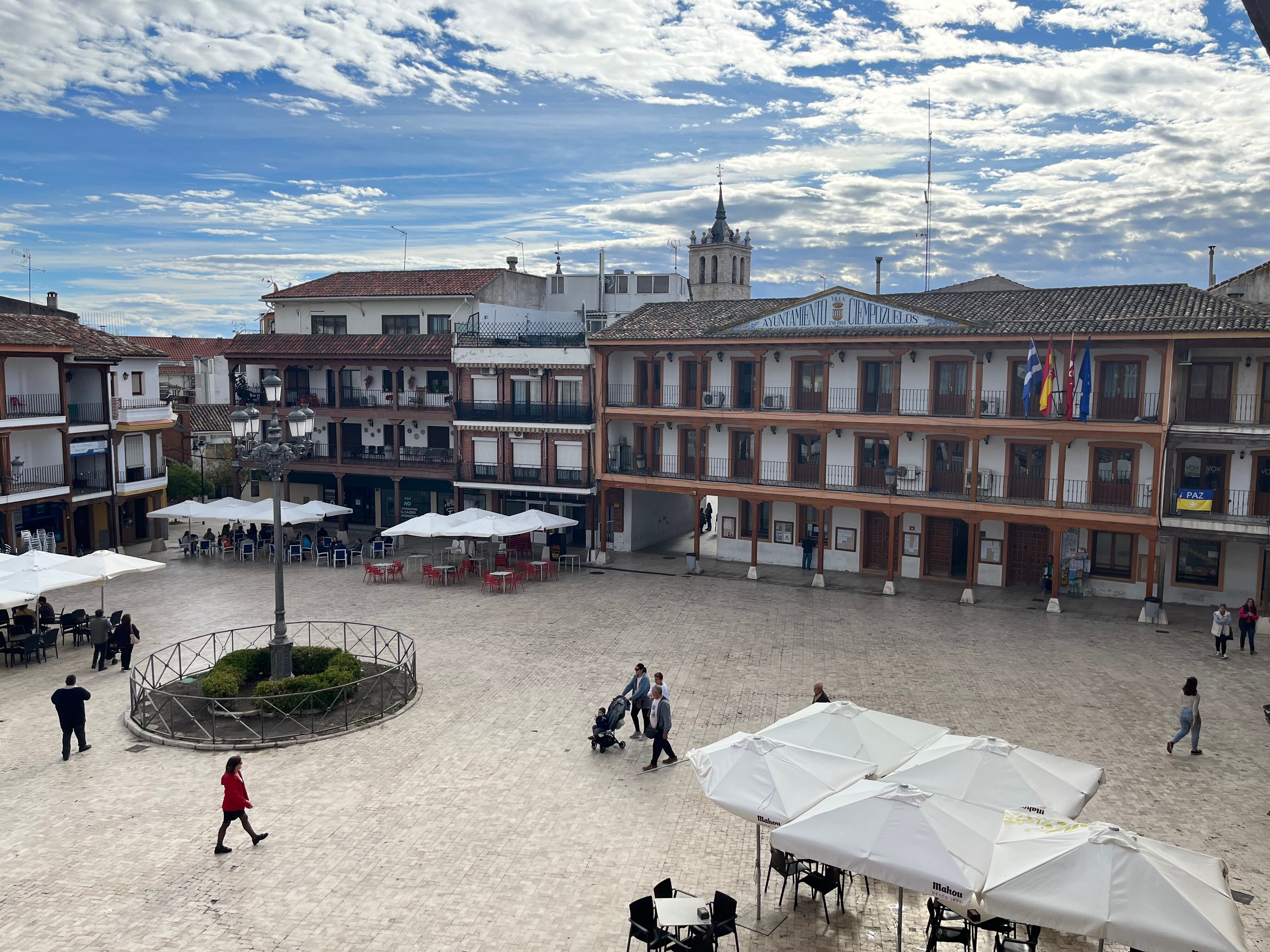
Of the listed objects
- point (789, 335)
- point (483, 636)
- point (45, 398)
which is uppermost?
point (789, 335)

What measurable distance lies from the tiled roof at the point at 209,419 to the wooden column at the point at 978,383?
133ft

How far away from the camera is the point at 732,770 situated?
11.9 metres

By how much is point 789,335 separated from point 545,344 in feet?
34.4

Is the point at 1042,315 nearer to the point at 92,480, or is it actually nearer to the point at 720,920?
the point at 720,920

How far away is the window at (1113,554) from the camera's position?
97.0 feet

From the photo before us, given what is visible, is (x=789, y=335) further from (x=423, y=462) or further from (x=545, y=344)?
(x=423, y=462)

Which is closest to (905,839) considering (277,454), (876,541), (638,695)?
(638,695)

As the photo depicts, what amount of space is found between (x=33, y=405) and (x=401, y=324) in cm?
1499

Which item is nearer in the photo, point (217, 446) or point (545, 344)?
point (545, 344)

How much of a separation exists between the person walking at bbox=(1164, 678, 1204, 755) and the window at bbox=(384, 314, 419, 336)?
34.2 metres

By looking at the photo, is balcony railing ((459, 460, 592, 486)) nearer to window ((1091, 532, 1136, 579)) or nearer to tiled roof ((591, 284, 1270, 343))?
tiled roof ((591, 284, 1270, 343))

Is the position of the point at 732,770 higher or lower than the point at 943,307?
lower

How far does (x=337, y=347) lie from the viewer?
138ft

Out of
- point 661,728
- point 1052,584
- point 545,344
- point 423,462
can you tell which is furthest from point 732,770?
point 423,462
